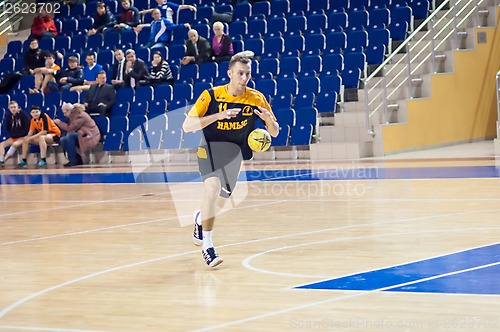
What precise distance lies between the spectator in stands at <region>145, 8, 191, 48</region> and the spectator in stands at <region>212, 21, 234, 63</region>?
75.2 inches

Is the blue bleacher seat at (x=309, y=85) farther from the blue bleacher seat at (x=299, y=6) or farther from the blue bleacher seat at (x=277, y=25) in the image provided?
the blue bleacher seat at (x=299, y=6)

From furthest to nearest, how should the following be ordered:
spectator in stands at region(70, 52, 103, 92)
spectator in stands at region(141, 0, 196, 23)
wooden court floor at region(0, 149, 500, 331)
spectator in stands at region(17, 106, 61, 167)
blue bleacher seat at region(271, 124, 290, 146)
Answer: spectator in stands at region(141, 0, 196, 23), spectator in stands at region(70, 52, 103, 92), spectator in stands at region(17, 106, 61, 167), blue bleacher seat at region(271, 124, 290, 146), wooden court floor at region(0, 149, 500, 331)

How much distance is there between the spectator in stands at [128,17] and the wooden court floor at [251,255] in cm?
937

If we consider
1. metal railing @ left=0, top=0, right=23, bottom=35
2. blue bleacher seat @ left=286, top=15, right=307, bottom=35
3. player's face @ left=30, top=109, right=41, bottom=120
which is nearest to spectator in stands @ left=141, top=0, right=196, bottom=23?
blue bleacher seat @ left=286, top=15, right=307, bottom=35

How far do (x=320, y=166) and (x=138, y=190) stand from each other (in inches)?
134

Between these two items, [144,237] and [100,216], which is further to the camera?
[100,216]

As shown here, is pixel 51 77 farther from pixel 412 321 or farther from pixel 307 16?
pixel 412 321

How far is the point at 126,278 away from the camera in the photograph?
6469 millimetres

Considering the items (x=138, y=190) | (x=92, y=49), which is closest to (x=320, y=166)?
(x=138, y=190)

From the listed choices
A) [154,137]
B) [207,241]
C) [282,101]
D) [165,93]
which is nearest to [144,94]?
[165,93]

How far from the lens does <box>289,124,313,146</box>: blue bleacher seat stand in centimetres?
1686

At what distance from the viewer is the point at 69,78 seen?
20547mm

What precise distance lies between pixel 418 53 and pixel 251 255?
11.3 meters

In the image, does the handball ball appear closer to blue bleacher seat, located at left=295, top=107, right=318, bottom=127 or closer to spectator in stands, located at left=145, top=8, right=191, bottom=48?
blue bleacher seat, located at left=295, top=107, right=318, bottom=127
